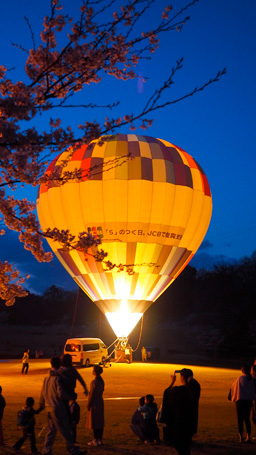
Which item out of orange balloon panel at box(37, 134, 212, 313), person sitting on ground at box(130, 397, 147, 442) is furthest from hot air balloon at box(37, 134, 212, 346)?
person sitting on ground at box(130, 397, 147, 442)

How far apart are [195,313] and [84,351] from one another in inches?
1746

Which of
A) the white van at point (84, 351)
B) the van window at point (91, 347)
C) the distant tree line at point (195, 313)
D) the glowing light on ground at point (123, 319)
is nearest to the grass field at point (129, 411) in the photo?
the white van at point (84, 351)

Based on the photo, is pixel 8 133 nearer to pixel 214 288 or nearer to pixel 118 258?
pixel 118 258

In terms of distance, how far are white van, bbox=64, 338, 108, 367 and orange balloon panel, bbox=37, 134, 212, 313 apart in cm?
230

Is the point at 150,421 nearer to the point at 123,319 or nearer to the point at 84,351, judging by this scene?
the point at 84,351

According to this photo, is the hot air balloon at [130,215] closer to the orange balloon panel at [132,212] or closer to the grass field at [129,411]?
the orange balloon panel at [132,212]

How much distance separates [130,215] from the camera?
30.0 meters

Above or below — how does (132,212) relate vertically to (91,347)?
above

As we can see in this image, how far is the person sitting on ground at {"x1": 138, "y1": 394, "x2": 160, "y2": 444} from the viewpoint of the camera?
10.0 meters

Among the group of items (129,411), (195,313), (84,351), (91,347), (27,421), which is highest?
(195,313)

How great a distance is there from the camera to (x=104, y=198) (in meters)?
29.9

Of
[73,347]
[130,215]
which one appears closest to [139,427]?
[130,215]

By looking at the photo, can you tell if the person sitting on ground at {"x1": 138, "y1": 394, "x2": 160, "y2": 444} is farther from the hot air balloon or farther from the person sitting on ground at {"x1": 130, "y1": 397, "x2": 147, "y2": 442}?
the hot air balloon

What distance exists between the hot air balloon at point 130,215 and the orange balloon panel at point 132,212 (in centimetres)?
5
